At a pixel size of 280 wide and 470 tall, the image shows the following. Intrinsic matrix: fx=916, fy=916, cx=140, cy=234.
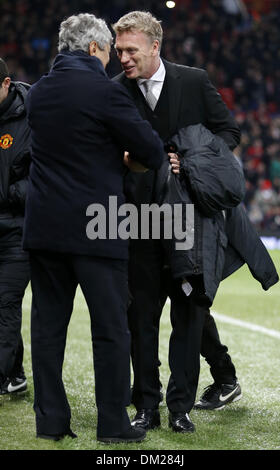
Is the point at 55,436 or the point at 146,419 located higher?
the point at 55,436

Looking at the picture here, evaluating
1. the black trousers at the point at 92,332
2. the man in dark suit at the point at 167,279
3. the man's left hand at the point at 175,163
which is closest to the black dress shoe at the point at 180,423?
the man in dark suit at the point at 167,279

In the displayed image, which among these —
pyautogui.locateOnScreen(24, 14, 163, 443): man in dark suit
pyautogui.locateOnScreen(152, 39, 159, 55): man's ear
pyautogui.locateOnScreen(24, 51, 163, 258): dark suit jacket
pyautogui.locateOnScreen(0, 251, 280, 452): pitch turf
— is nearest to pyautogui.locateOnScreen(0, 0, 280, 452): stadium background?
pyautogui.locateOnScreen(0, 251, 280, 452): pitch turf

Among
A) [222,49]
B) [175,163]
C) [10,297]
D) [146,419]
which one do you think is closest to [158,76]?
[175,163]

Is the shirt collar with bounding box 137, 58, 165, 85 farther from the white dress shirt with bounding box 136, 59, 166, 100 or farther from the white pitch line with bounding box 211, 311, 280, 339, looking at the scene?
the white pitch line with bounding box 211, 311, 280, 339

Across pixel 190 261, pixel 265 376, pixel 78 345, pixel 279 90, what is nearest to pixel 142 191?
pixel 190 261

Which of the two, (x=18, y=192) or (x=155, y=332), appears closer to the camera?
(x=155, y=332)

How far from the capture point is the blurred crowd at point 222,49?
2488 cm

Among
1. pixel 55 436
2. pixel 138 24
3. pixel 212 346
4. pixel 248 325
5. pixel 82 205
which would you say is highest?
pixel 138 24

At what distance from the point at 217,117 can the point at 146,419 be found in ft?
5.19

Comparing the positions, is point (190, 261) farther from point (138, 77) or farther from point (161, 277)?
point (138, 77)

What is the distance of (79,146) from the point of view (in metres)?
4.06

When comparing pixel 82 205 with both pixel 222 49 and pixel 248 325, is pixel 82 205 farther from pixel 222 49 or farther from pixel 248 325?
pixel 222 49

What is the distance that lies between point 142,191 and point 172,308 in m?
0.63

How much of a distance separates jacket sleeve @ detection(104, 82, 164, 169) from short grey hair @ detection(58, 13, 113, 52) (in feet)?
0.77
